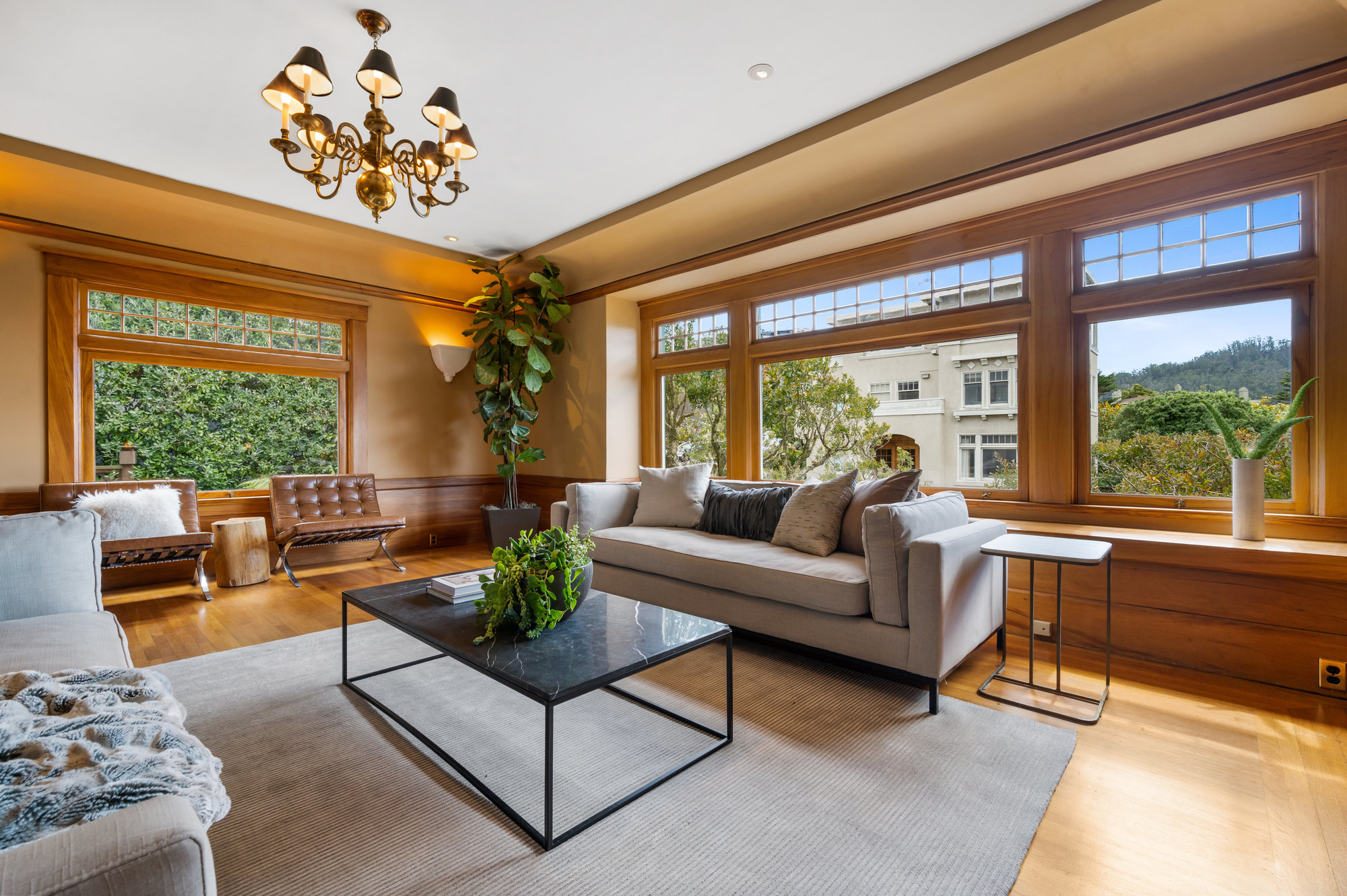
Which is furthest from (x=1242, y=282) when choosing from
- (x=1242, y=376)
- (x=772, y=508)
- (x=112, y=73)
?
(x=112, y=73)

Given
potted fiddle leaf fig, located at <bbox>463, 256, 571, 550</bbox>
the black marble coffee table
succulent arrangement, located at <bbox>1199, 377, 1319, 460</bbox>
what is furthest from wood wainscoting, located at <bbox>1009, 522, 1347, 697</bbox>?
potted fiddle leaf fig, located at <bbox>463, 256, 571, 550</bbox>

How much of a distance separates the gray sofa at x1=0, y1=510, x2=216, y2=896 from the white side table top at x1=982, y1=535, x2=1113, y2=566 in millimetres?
2473

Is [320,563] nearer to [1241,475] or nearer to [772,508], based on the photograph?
[772,508]

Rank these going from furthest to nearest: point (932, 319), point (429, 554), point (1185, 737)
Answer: point (429, 554), point (932, 319), point (1185, 737)

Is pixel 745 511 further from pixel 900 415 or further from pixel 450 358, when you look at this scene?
pixel 450 358

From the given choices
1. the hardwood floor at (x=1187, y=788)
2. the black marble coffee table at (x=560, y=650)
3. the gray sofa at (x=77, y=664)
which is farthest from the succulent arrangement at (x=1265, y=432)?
the gray sofa at (x=77, y=664)

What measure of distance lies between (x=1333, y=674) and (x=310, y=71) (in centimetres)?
460

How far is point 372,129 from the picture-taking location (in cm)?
254

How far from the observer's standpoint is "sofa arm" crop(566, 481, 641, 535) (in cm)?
389

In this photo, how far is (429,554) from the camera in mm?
5457

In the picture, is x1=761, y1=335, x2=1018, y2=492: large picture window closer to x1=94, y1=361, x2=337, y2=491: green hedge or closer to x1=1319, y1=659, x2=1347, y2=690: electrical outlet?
x1=1319, y1=659, x2=1347, y2=690: electrical outlet

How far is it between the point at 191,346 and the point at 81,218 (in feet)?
3.23

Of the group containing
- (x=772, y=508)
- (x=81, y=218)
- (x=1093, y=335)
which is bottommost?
(x=772, y=508)

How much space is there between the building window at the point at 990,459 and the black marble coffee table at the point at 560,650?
7.22ft
